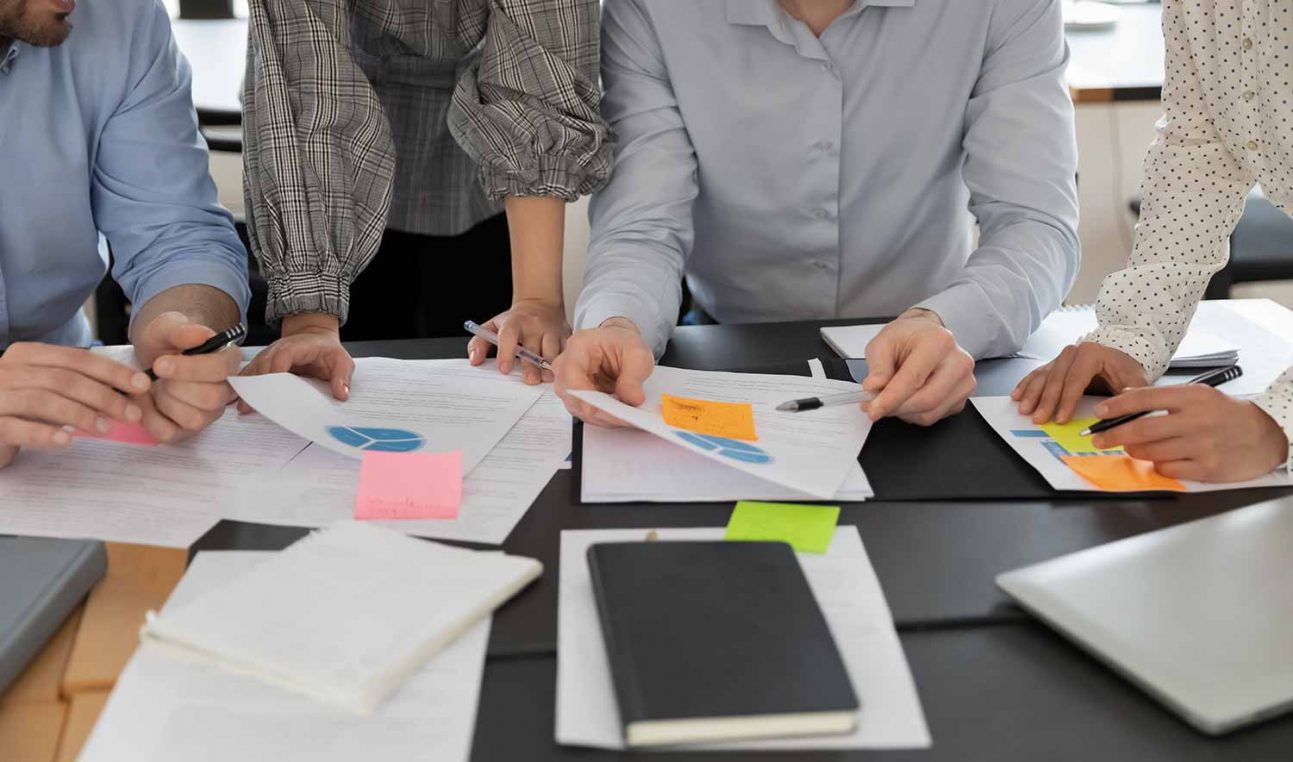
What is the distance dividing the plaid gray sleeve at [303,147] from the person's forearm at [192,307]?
57mm

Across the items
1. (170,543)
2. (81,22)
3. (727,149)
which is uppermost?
(81,22)

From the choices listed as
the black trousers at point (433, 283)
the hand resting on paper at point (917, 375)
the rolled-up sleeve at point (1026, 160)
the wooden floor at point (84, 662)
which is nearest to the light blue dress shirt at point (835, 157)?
the rolled-up sleeve at point (1026, 160)

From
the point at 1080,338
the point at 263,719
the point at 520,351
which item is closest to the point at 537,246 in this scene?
the point at 520,351

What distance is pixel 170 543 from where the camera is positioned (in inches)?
35.3

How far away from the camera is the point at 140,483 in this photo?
100 cm

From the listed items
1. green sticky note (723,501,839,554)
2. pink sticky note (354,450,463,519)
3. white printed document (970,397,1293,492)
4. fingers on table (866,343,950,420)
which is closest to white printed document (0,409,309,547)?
pink sticky note (354,450,463,519)

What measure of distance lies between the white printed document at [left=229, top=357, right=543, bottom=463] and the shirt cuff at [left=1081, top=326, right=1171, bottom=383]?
581mm

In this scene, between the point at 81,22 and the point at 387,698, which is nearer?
the point at 387,698

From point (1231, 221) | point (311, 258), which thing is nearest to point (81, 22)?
point (311, 258)

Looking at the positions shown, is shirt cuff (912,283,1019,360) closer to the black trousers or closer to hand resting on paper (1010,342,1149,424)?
hand resting on paper (1010,342,1149,424)

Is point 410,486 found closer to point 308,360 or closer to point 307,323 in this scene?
point 308,360

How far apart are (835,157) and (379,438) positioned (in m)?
0.76

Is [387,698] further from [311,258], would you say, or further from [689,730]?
[311,258]

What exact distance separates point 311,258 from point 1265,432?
1.00 meters
